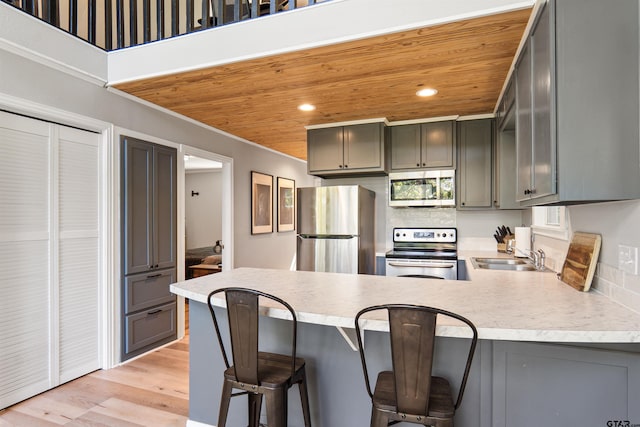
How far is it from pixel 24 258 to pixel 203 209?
5.18 metres

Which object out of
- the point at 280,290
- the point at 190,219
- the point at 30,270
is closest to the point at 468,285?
the point at 280,290

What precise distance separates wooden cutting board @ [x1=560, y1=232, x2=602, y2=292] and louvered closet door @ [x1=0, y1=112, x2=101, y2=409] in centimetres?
332

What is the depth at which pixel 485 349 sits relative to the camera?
1548 mm

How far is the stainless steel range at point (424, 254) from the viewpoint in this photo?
337cm

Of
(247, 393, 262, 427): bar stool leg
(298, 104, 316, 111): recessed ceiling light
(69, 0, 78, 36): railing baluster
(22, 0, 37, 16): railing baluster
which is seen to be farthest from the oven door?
(22, 0, 37, 16): railing baluster

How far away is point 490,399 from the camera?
154 cm

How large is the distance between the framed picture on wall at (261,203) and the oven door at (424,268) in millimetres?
2173

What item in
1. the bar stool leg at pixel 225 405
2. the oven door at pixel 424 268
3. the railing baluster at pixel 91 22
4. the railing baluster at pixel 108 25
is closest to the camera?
the bar stool leg at pixel 225 405

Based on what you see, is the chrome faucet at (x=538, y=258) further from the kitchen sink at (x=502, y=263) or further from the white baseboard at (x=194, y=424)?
the white baseboard at (x=194, y=424)

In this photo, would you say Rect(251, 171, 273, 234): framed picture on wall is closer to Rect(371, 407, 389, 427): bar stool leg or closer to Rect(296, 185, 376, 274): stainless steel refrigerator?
Rect(296, 185, 376, 274): stainless steel refrigerator

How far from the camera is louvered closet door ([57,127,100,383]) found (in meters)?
2.70

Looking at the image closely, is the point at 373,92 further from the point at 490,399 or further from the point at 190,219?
the point at 190,219

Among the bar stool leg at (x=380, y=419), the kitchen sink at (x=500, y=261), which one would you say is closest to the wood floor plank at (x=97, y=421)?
the bar stool leg at (x=380, y=419)

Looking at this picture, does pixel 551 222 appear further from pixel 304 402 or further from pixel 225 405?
pixel 225 405
